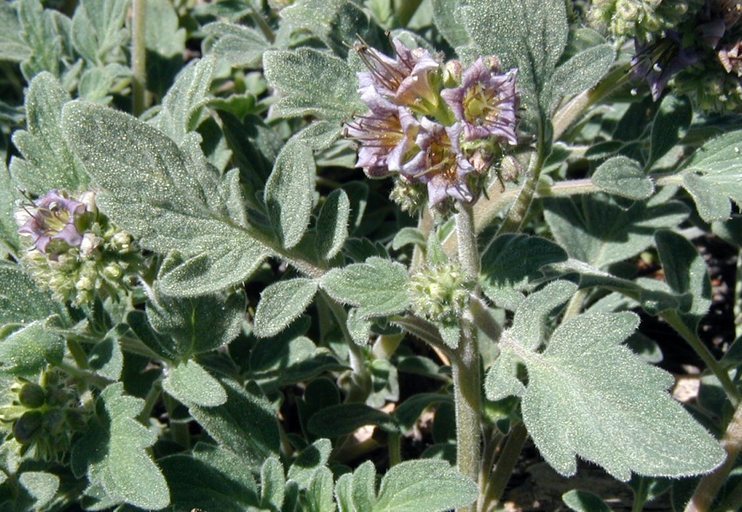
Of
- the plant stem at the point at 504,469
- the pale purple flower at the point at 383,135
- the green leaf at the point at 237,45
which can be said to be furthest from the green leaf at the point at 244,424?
the green leaf at the point at 237,45

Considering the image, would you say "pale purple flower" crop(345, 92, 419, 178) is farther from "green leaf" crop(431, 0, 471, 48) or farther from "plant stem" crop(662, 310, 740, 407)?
"plant stem" crop(662, 310, 740, 407)

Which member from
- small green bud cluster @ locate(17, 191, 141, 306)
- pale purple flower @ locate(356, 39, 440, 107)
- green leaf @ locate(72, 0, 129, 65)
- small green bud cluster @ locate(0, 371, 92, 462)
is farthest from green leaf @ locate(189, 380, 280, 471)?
green leaf @ locate(72, 0, 129, 65)

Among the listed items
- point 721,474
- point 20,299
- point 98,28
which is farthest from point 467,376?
point 98,28

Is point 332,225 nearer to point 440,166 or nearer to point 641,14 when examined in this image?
point 440,166

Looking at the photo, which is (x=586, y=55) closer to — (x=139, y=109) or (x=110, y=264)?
(x=110, y=264)

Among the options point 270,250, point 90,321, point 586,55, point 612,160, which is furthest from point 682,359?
point 90,321
